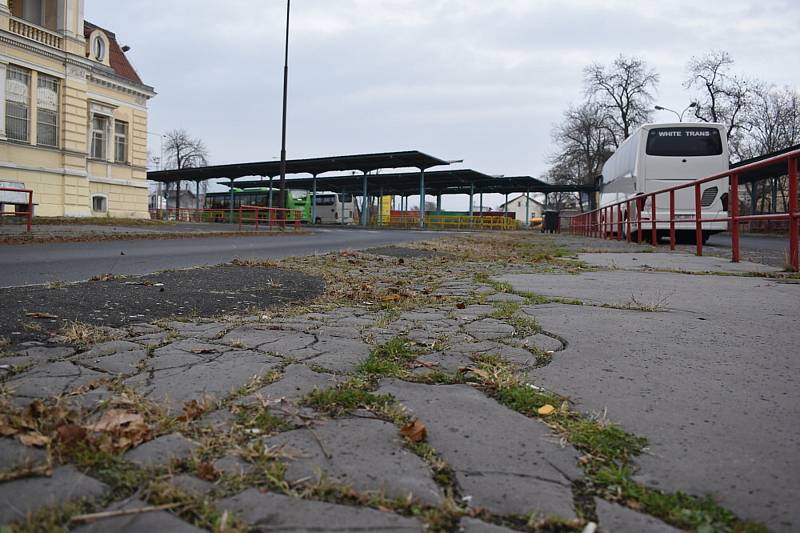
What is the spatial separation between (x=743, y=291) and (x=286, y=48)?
24.1m

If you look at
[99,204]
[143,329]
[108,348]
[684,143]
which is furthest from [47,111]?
[108,348]

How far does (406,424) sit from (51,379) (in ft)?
4.35

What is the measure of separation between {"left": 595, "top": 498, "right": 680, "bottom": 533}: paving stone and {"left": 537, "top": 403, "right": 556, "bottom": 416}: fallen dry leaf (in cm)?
55

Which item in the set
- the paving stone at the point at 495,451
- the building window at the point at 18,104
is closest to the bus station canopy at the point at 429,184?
the building window at the point at 18,104

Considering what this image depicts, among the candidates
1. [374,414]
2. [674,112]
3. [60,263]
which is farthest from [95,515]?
[674,112]

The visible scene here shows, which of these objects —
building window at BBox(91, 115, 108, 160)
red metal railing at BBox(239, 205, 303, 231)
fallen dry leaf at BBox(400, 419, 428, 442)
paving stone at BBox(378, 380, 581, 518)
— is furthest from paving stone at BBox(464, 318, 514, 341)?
building window at BBox(91, 115, 108, 160)

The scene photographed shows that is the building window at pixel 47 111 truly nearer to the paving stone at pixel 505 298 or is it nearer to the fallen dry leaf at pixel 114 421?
the paving stone at pixel 505 298

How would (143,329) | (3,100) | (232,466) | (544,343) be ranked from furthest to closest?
1. (3,100)
2. (143,329)
3. (544,343)
4. (232,466)

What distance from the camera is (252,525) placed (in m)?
1.20

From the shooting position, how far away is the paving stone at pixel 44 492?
123 cm

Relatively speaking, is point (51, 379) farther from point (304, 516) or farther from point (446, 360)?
point (446, 360)

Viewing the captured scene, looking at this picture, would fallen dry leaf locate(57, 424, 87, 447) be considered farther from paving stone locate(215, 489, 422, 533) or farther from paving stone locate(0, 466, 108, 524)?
paving stone locate(215, 489, 422, 533)

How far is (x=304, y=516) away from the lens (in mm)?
1246

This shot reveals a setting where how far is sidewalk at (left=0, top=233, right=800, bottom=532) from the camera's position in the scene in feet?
4.20
